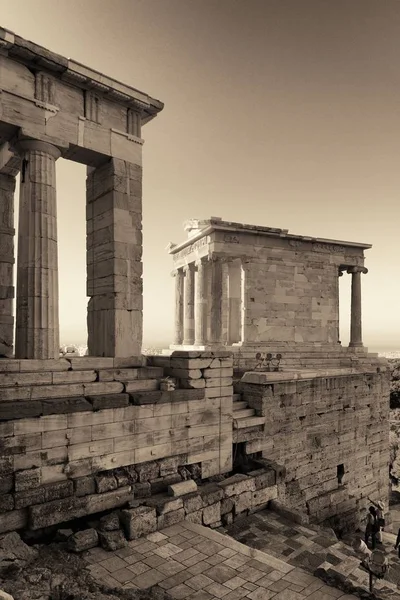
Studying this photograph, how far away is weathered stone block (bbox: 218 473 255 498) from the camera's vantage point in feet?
27.5

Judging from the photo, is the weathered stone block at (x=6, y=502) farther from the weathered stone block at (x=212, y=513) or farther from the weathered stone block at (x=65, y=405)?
the weathered stone block at (x=212, y=513)

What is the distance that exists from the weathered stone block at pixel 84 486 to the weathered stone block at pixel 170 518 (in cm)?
133

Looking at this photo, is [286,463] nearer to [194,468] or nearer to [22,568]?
[194,468]

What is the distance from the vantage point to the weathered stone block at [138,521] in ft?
22.1

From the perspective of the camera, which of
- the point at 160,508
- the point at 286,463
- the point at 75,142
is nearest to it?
the point at 160,508

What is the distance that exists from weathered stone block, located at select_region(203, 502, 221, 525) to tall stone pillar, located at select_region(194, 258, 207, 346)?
417 inches

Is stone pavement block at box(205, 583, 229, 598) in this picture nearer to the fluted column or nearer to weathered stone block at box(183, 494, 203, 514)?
weathered stone block at box(183, 494, 203, 514)

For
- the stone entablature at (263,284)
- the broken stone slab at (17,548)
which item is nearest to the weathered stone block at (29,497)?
the broken stone slab at (17,548)

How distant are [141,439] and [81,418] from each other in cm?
138

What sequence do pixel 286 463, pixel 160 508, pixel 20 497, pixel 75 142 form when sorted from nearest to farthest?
pixel 20 497, pixel 160 508, pixel 75 142, pixel 286 463

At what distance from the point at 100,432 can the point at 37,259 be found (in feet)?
11.9

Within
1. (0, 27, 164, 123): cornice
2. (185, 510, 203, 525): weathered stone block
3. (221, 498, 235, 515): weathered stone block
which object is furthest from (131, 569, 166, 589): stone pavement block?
(0, 27, 164, 123): cornice

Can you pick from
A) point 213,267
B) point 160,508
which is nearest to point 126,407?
point 160,508

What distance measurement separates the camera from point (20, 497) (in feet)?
21.0
